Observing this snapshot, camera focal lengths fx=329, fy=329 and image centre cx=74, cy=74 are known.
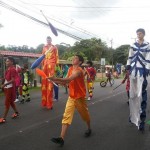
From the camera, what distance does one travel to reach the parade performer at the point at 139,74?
729 centimetres

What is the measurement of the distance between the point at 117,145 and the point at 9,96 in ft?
12.6

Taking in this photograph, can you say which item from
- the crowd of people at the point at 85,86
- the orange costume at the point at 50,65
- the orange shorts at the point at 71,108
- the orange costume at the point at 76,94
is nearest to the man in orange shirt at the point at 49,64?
the orange costume at the point at 50,65

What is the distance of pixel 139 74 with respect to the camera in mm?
7309

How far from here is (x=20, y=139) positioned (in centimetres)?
675

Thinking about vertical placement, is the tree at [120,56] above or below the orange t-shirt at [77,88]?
below

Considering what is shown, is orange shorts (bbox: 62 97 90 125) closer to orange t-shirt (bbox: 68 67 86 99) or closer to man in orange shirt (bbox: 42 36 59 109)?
orange t-shirt (bbox: 68 67 86 99)

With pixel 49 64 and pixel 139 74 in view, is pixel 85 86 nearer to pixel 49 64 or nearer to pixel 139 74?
pixel 139 74

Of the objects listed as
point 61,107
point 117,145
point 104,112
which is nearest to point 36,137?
point 117,145

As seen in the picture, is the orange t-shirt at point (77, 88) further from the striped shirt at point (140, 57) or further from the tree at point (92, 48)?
the tree at point (92, 48)

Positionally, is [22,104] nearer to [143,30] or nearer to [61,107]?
[61,107]

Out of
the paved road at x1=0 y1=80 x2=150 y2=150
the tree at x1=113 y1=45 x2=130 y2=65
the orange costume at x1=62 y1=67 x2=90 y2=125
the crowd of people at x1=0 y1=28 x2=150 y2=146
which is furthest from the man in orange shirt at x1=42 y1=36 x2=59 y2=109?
the tree at x1=113 y1=45 x2=130 y2=65

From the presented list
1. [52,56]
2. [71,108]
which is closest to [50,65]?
[52,56]

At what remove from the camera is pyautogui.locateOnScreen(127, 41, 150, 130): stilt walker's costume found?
7.28 metres

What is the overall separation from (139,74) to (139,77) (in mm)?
72
